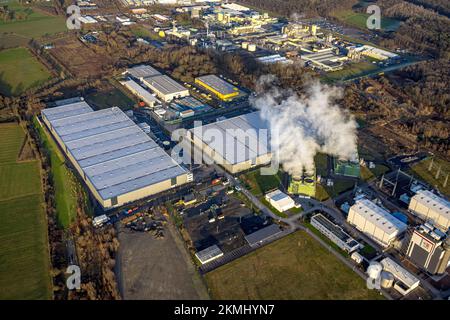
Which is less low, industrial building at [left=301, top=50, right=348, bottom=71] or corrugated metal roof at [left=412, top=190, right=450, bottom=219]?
industrial building at [left=301, top=50, right=348, bottom=71]

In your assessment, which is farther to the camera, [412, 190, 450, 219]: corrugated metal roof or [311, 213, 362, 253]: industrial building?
[412, 190, 450, 219]: corrugated metal roof

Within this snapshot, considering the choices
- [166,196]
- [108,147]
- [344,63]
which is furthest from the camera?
[344,63]

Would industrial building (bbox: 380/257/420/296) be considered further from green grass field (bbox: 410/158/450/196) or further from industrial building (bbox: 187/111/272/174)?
industrial building (bbox: 187/111/272/174)

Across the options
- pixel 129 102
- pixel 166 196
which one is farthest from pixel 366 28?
pixel 166 196

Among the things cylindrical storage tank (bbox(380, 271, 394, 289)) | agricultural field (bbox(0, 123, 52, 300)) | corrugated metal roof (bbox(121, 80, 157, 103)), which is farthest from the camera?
corrugated metal roof (bbox(121, 80, 157, 103))

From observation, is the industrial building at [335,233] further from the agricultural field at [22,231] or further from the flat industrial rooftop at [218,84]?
the flat industrial rooftop at [218,84]

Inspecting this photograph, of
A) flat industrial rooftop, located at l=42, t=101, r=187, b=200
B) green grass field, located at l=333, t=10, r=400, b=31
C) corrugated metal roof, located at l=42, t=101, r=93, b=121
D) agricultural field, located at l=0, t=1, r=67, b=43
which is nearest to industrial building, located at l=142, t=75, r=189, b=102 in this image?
flat industrial rooftop, located at l=42, t=101, r=187, b=200

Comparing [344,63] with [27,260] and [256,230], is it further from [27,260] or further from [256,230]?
[27,260]
